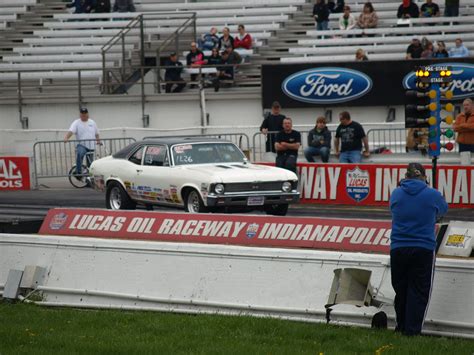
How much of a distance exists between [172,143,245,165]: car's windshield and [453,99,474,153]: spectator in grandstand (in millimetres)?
4563

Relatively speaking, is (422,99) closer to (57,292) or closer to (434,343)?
(57,292)

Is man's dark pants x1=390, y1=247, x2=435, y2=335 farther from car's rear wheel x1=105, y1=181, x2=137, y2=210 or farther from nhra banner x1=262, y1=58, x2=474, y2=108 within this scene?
nhra banner x1=262, y1=58, x2=474, y2=108

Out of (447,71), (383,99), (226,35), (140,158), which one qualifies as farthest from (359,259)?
(226,35)

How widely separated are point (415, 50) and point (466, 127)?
771 centimetres

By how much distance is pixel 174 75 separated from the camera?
32062 millimetres

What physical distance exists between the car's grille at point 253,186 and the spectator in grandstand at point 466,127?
181 inches

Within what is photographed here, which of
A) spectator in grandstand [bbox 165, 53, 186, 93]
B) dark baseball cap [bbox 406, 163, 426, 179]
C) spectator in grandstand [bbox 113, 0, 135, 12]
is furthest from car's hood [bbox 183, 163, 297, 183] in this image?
spectator in grandstand [bbox 113, 0, 135, 12]

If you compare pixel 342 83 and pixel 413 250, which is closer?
pixel 413 250

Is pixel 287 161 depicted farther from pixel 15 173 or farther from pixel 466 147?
pixel 15 173

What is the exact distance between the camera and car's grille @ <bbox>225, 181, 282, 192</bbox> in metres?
18.9

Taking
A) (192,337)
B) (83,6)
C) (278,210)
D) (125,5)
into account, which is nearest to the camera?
(192,337)

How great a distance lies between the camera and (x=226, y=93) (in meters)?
30.9

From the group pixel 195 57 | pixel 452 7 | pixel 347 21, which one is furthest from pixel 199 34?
pixel 452 7

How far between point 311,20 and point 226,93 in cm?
507
